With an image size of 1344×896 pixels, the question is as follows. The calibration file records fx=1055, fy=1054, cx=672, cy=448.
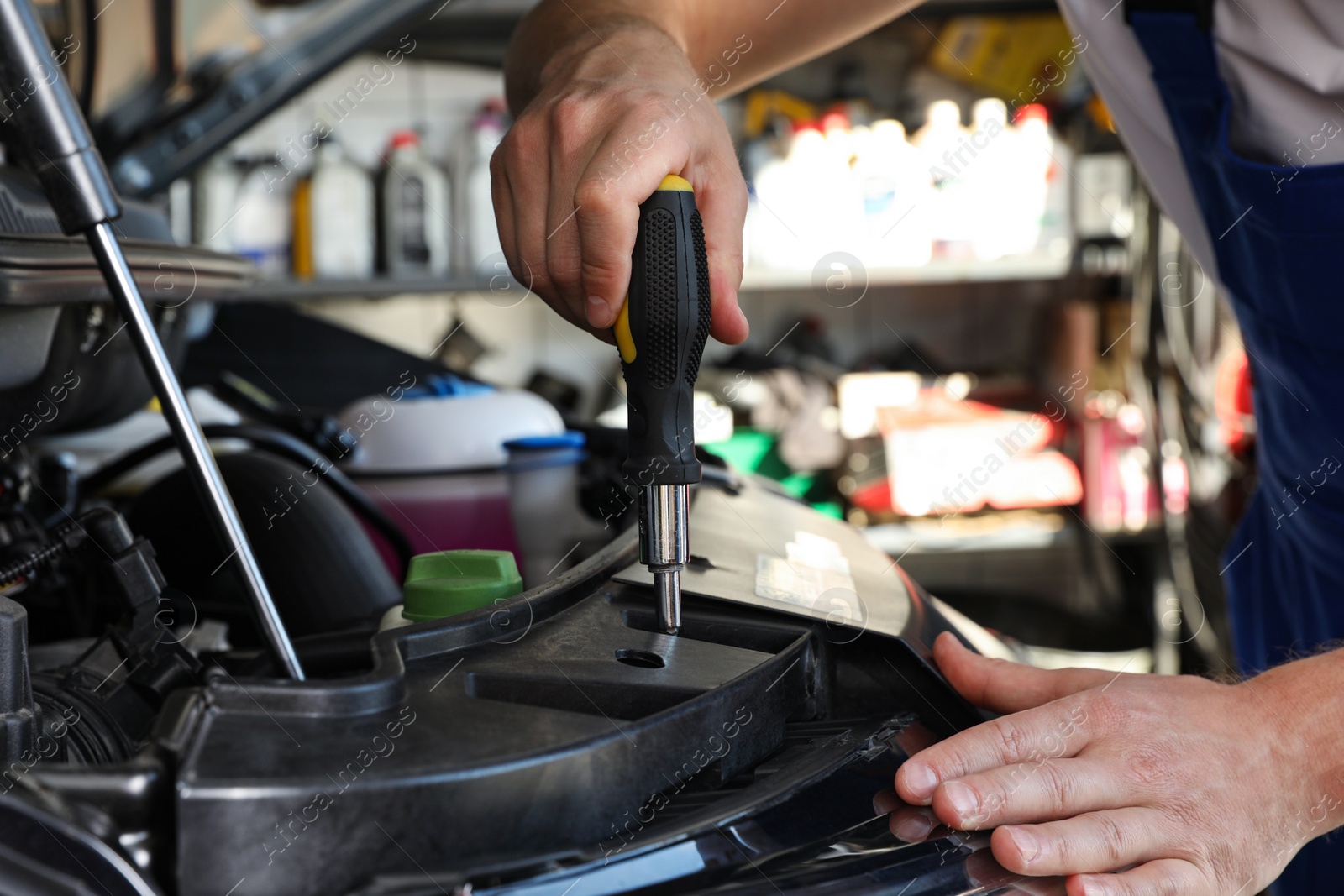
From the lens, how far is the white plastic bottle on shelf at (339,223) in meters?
2.28

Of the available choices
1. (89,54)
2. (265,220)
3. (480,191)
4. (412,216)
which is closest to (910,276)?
(480,191)

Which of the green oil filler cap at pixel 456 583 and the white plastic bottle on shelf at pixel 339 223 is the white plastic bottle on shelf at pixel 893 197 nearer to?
the white plastic bottle on shelf at pixel 339 223

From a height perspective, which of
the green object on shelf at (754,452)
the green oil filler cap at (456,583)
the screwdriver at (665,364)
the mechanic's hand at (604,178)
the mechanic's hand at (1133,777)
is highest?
the mechanic's hand at (604,178)

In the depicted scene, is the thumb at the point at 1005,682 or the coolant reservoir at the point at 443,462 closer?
the thumb at the point at 1005,682

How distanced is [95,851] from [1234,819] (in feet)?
1.56

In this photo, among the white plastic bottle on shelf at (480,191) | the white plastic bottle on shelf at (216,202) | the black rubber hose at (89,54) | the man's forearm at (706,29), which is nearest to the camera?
the man's forearm at (706,29)

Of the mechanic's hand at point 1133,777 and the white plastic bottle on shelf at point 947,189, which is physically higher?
the white plastic bottle on shelf at point 947,189

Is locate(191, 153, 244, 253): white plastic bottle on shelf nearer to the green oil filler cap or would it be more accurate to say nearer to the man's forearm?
the man's forearm

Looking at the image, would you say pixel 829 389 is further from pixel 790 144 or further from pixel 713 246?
pixel 713 246

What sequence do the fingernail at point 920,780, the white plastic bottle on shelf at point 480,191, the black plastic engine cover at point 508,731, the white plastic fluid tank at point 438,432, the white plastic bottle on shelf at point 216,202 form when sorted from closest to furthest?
the black plastic engine cover at point 508,731 < the fingernail at point 920,780 < the white plastic fluid tank at point 438,432 < the white plastic bottle on shelf at point 216,202 < the white plastic bottle on shelf at point 480,191

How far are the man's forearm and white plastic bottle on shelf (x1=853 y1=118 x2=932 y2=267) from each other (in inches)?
55.7

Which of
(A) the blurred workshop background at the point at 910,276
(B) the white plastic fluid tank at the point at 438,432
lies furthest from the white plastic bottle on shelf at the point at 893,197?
(B) the white plastic fluid tank at the point at 438,432

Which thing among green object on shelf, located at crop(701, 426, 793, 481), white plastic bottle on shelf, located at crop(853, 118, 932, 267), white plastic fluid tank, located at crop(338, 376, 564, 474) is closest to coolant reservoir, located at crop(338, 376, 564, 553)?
white plastic fluid tank, located at crop(338, 376, 564, 474)

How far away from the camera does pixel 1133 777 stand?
47cm
